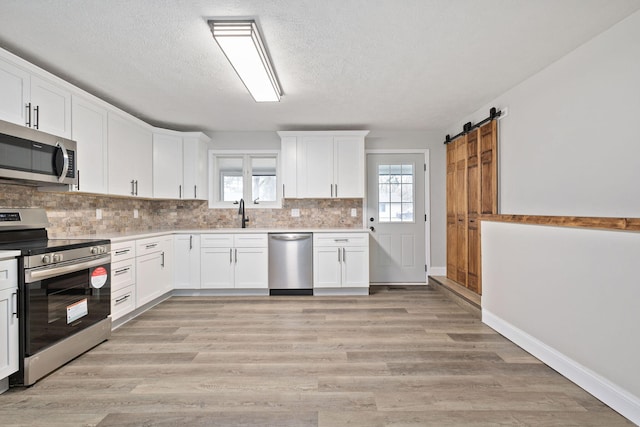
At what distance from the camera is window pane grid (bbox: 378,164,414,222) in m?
5.11

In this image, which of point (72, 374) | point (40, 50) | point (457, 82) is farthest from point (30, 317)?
point (457, 82)

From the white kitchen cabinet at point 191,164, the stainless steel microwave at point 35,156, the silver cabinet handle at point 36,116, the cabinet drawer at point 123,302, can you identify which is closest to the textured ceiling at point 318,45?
the silver cabinet handle at point 36,116

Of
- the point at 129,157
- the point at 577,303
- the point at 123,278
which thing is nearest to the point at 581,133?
the point at 577,303

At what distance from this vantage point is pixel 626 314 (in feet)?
6.01

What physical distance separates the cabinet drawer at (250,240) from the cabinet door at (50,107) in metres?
2.16

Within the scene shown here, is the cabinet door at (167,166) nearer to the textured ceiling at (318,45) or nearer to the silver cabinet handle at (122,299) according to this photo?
the textured ceiling at (318,45)

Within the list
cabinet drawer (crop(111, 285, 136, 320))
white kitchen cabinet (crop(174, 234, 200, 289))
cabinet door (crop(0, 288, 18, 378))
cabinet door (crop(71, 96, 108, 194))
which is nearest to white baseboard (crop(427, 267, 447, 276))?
white kitchen cabinet (crop(174, 234, 200, 289))

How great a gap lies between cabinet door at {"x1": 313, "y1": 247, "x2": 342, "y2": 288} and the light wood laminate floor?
3.57ft

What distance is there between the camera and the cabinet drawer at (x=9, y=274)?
2.01 metres

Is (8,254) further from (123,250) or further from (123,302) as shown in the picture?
(123,302)

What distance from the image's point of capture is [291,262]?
4.46 meters

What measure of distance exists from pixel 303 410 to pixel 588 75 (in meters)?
3.09

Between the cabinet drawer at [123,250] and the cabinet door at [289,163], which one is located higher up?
the cabinet door at [289,163]

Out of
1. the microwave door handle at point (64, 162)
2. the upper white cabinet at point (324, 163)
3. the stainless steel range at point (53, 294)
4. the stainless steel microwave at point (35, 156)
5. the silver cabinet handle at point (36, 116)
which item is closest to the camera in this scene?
the stainless steel range at point (53, 294)
